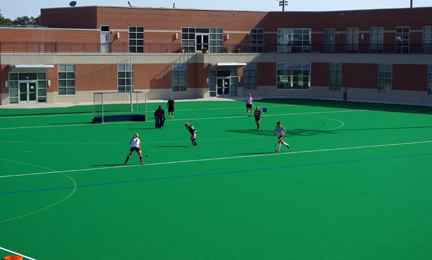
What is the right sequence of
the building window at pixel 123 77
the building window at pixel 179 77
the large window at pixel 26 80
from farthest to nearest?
1. the building window at pixel 179 77
2. the building window at pixel 123 77
3. the large window at pixel 26 80

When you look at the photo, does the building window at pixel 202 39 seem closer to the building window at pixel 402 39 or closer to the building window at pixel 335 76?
the building window at pixel 335 76

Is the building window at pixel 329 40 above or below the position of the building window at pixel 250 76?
above

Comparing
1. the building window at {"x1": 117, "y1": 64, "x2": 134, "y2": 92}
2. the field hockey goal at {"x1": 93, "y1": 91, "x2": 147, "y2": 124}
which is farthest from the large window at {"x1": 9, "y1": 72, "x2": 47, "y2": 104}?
the field hockey goal at {"x1": 93, "y1": 91, "x2": 147, "y2": 124}

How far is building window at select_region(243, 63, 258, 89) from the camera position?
62594mm

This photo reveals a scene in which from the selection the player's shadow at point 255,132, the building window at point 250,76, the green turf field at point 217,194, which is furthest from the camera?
the building window at point 250,76

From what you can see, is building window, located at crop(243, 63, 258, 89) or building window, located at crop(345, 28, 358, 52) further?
building window, located at crop(243, 63, 258, 89)

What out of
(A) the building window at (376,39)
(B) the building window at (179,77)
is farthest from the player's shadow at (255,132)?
(A) the building window at (376,39)

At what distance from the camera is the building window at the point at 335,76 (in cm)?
6188

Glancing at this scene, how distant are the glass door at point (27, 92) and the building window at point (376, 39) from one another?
117 feet

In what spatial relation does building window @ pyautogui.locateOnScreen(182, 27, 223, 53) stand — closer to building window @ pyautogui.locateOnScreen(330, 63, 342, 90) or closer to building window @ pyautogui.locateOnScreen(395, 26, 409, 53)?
building window @ pyautogui.locateOnScreen(330, 63, 342, 90)

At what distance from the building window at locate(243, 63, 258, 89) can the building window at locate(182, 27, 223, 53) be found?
3785 millimetres

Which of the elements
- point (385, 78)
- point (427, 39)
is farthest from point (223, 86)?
point (427, 39)

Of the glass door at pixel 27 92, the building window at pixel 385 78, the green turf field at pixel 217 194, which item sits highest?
the building window at pixel 385 78

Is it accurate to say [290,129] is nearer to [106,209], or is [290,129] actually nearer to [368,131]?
[368,131]
